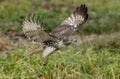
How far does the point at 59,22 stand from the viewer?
1287 cm

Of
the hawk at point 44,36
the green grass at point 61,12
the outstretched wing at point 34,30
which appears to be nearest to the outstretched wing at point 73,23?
the hawk at point 44,36

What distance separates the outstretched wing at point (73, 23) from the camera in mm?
9016

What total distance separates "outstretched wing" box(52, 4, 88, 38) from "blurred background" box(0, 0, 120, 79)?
532mm

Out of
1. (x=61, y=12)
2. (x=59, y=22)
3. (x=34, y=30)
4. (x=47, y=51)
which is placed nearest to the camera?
(x=34, y=30)

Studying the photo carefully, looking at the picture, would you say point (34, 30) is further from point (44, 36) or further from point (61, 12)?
point (61, 12)

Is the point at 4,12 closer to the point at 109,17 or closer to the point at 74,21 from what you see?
the point at 109,17

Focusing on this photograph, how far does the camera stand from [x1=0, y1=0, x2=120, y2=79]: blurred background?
9.26 meters

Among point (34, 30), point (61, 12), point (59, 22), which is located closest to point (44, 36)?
point (34, 30)

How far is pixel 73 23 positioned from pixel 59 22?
359cm

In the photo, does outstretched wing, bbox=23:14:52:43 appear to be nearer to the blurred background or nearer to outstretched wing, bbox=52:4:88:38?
outstretched wing, bbox=52:4:88:38

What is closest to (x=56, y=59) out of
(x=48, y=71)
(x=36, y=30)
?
(x=48, y=71)

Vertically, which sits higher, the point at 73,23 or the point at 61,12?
the point at 61,12

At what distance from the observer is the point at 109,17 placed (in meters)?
13.4

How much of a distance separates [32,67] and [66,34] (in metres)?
0.75
